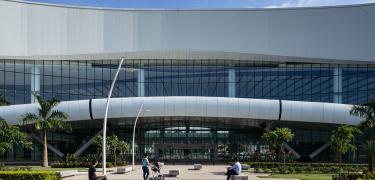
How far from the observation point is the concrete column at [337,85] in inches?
2672

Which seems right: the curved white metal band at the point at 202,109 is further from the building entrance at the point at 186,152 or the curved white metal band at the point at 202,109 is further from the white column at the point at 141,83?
the building entrance at the point at 186,152

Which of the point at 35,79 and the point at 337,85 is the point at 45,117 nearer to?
the point at 35,79

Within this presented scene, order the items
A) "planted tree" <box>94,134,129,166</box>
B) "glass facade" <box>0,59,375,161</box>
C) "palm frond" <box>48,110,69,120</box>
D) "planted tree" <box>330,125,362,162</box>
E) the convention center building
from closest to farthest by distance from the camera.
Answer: "planted tree" <box>330,125,362,162</box>
"palm frond" <box>48,110,69,120</box>
"planted tree" <box>94,134,129,166</box>
the convention center building
"glass facade" <box>0,59,375,161</box>

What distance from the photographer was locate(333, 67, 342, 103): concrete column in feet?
223

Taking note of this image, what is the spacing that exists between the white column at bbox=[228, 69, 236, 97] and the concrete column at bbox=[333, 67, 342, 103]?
1235 centimetres

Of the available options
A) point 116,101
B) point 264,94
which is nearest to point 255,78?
point 264,94

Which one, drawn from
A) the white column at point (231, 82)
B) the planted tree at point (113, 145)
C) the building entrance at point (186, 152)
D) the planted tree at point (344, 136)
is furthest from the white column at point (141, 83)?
the planted tree at point (344, 136)

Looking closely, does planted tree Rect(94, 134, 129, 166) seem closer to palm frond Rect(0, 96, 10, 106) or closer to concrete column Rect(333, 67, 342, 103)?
palm frond Rect(0, 96, 10, 106)

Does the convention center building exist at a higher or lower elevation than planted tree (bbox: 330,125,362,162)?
higher

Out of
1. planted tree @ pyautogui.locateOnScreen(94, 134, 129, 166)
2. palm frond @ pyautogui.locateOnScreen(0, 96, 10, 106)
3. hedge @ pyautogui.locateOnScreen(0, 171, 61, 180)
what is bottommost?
planted tree @ pyautogui.locateOnScreen(94, 134, 129, 166)

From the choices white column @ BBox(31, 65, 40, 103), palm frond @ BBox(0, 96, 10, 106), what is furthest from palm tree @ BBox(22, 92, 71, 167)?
white column @ BBox(31, 65, 40, 103)

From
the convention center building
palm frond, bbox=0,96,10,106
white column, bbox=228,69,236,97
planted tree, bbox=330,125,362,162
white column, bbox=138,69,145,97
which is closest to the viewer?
planted tree, bbox=330,125,362,162

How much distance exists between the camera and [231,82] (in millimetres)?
68938

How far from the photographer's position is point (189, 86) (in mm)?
69500
